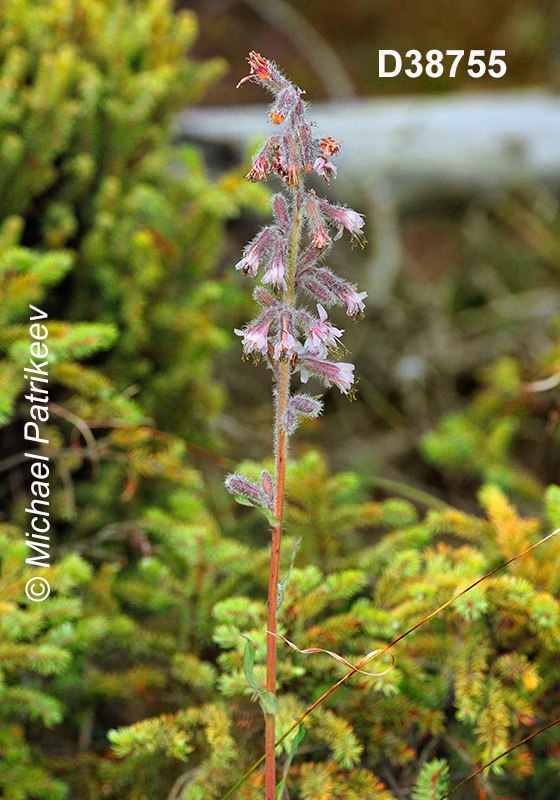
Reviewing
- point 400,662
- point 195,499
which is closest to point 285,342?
point 400,662

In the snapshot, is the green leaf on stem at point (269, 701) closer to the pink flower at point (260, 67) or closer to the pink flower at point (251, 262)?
the pink flower at point (251, 262)

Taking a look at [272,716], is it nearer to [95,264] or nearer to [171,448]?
[171,448]

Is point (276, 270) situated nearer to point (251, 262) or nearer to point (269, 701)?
point (251, 262)

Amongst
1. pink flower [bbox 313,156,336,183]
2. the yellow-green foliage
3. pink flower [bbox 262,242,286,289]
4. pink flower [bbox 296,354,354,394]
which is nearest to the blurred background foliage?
the yellow-green foliage

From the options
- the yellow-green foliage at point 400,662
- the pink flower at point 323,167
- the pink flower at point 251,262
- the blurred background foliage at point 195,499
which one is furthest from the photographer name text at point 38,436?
the pink flower at point 323,167

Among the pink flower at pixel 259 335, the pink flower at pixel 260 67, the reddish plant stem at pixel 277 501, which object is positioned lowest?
the reddish plant stem at pixel 277 501

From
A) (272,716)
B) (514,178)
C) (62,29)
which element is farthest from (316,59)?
(272,716)
